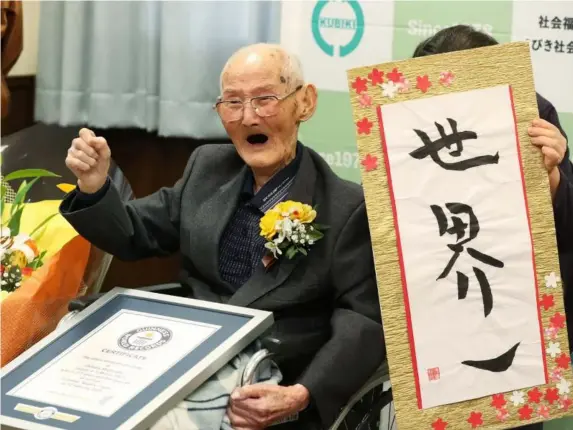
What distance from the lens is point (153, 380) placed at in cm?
125

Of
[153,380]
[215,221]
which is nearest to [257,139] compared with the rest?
[215,221]

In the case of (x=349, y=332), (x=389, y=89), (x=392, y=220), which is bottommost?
(x=349, y=332)

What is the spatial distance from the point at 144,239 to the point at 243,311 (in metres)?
0.35

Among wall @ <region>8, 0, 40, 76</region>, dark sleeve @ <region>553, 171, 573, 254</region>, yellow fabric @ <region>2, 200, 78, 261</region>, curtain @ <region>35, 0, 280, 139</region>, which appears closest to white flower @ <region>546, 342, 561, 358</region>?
dark sleeve @ <region>553, 171, 573, 254</region>

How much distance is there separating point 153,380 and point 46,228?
567mm

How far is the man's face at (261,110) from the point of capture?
150 cm

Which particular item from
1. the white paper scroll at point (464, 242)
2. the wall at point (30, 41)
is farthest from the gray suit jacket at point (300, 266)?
the wall at point (30, 41)

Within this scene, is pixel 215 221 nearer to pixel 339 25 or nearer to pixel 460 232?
pixel 460 232

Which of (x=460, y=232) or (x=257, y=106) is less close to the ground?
(x=257, y=106)

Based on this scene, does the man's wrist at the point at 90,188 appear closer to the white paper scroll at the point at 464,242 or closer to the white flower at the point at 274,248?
the white flower at the point at 274,248

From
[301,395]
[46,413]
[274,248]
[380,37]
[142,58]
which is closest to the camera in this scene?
[46,413]

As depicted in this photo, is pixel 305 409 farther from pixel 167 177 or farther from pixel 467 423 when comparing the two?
pixel 167 177

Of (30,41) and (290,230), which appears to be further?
(30,41)

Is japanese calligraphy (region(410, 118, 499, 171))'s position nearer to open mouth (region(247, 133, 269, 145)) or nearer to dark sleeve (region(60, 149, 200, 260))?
open mouth (region(247, 133, 269, 145))
